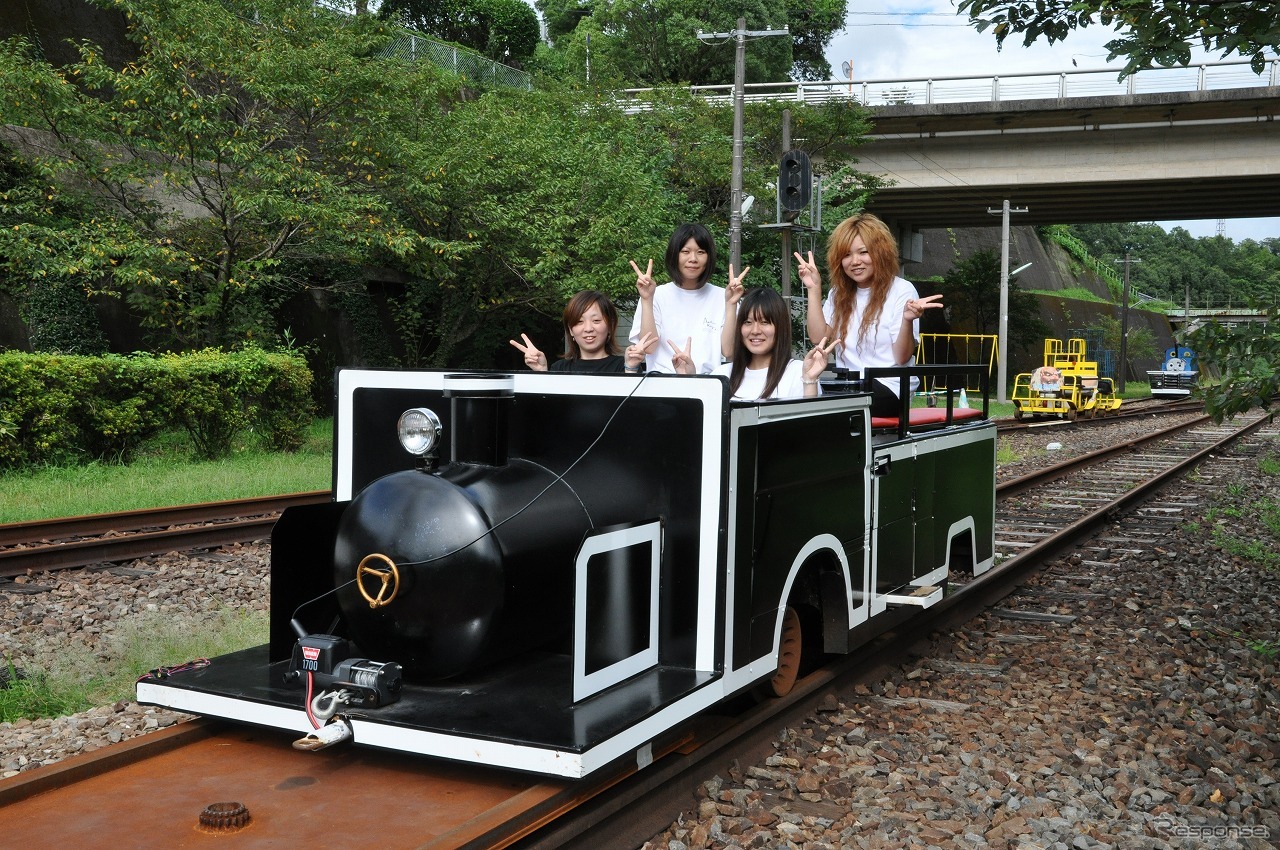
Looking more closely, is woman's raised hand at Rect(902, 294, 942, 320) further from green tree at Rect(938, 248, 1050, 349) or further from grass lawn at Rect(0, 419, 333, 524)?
green tree at Rect(938, 248, 1050, 349)

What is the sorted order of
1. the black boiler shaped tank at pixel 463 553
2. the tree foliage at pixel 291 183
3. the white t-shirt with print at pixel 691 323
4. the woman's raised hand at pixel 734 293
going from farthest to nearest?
the tree foliage at pixel 291 183 → the white t-shirt with print at pixel 691 323 → the woman's raised hand at pixel 734 293 → the black boiler shaped tank at pixel 463 553

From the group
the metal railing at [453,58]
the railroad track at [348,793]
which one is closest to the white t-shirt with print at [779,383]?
the railroad track at [348,793]

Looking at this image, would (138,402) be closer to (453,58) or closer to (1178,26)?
(1178,26)

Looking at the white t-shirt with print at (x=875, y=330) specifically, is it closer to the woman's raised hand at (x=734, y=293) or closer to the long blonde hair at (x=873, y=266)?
the long blonde hair at (x=873, y=266)

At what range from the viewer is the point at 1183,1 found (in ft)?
17.6

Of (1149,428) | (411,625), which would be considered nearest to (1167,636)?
(411,625)

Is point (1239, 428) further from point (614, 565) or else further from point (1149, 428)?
point (614, 565)

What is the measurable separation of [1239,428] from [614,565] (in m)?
24.8

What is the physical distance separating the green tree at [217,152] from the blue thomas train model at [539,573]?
43.2 feet

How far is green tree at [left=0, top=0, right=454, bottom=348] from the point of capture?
50.7ft

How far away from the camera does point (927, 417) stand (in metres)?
6.34

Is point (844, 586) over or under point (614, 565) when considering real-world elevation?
under

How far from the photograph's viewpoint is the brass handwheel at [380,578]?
3.53 meters

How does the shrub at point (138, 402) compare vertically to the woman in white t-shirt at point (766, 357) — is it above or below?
below
